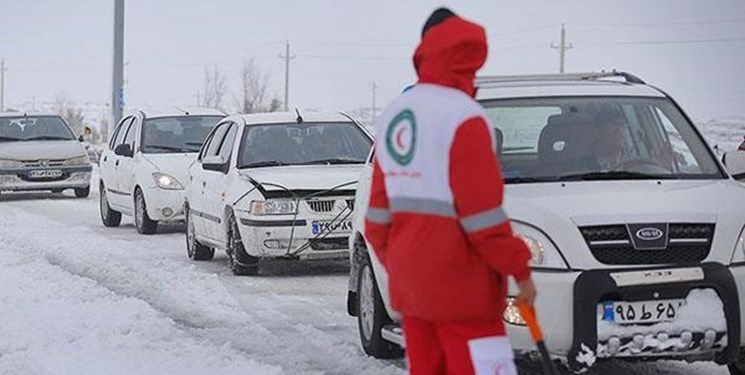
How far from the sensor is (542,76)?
927 centimetres

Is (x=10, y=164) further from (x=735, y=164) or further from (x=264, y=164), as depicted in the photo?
(x=735, y=164)

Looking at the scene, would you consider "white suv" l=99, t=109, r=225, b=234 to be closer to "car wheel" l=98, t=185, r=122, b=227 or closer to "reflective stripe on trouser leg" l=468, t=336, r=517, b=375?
"car wheel" l=98, t=185, r=122, b=227

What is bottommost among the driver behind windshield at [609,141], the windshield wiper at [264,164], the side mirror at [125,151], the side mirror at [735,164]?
the side mirror at [125,151]

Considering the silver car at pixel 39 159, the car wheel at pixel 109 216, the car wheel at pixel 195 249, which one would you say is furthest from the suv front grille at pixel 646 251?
the silver car at pixel 39 159

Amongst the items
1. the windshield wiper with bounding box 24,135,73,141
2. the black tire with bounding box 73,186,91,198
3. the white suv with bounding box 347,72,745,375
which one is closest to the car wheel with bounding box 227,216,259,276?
the white suv with bounding box 347,72,745,375

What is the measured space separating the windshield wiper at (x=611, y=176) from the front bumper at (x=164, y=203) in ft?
33.2

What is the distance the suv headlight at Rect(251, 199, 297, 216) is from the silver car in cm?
1287

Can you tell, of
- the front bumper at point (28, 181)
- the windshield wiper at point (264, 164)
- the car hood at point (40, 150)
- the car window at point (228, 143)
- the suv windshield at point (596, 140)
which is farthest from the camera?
the car hood at point (40, 150)

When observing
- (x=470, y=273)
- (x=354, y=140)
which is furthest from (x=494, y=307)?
(x=354, y=140)

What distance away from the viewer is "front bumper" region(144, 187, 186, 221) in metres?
17.5

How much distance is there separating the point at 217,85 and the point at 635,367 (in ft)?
297

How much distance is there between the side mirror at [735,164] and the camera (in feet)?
27.5

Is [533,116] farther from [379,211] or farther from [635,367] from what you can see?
[379,211]

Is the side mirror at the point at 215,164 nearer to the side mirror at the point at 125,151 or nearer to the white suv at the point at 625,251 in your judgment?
the side mirror at the point at 125,151
